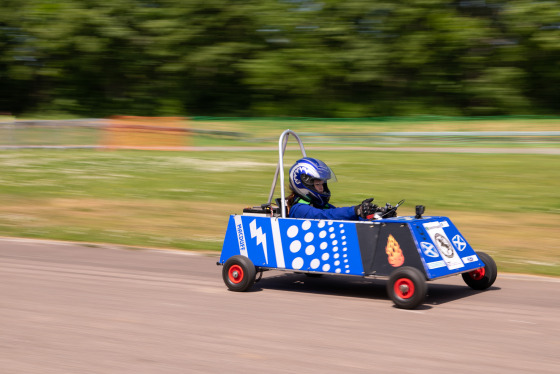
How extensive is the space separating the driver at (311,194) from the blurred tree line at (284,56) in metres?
23.1

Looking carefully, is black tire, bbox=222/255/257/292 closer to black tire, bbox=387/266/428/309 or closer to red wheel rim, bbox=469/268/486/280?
black tire, bbox=387/266/428/309

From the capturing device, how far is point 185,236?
1184cm

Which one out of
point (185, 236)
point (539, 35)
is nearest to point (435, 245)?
point (185, 236)

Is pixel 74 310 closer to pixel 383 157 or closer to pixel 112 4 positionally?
pixel 383 157

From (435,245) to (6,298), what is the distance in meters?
3.99

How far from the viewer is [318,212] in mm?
7645

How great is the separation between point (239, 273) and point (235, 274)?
0.06 metres

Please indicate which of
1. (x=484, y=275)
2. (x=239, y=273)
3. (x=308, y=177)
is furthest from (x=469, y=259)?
(x=239, y=273)

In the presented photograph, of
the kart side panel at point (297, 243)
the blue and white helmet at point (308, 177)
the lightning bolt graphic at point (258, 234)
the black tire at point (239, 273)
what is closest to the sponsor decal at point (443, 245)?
the kart side panel at point (297, 243)

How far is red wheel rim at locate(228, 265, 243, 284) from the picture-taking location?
7723 millimetres

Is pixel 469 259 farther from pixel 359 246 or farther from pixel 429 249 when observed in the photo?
pixel 359 246

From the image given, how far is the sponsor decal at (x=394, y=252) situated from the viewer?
697 cm

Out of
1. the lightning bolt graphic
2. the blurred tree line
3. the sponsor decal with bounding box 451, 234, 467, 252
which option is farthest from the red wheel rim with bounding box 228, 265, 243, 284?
the blurred tree line

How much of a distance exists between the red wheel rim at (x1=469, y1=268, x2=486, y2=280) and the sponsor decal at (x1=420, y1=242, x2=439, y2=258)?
0.83 metres
